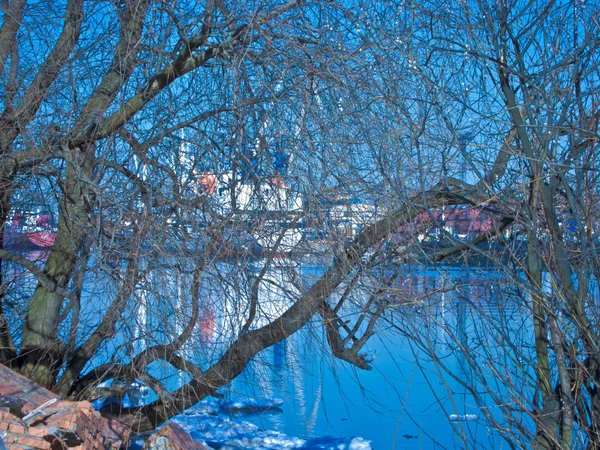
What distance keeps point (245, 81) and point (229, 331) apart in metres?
1.51

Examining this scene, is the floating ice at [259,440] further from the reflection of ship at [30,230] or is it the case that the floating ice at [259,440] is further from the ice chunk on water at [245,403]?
the reflection of ship at [30,230]

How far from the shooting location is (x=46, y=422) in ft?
Result: 10.5

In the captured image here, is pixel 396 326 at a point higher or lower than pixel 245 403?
higher

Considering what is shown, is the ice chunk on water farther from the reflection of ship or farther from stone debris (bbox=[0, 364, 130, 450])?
the reflection of ship

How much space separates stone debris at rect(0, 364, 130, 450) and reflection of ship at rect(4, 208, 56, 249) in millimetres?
1067

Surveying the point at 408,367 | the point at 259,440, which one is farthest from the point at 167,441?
the point at 408,367

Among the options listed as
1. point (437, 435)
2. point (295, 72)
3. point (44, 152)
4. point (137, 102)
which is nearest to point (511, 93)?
point (295, 72)

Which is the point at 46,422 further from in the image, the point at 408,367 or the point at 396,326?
the point at 408,367

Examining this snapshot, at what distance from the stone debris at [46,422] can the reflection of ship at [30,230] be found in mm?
1067

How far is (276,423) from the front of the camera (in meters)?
7.63

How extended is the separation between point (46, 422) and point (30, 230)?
1.99m

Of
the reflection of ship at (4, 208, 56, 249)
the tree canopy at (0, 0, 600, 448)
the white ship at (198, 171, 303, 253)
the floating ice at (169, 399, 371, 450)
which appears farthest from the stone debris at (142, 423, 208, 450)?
the floating ice at (169, 399, 371, 450)

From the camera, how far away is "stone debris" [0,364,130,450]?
297 cm

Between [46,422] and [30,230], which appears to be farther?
[30,230]
